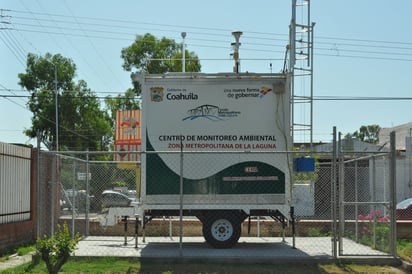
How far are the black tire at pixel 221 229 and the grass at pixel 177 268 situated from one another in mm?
1317

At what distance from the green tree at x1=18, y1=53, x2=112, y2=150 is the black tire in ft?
117

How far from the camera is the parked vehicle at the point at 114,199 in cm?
1511

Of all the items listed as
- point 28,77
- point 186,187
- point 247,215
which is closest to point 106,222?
point 186,187

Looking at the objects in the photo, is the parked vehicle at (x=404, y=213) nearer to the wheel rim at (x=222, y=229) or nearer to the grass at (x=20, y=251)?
the wheel rim at (x=222, y=229)

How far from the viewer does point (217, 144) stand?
1224cm

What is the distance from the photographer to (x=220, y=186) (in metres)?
12.2

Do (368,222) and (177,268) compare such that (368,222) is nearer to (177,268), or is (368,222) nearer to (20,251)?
(177,268)

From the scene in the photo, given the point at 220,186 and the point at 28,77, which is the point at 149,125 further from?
the point at 28,77

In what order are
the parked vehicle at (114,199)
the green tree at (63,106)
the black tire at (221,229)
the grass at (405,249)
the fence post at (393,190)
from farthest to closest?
the green tree at (63,106), the parked vehicle at (114,199), the black tire at (221,229), the grass at (405,249), the fence post at (393,190)

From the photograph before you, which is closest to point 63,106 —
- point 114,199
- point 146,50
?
point 146,50

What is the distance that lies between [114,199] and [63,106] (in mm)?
35338

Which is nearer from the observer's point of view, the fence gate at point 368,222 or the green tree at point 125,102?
the fence gate at point 368,222

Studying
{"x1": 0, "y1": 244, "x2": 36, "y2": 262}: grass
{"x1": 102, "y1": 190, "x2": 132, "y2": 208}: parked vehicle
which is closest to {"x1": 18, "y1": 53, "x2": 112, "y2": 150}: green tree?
{"x1": 102, "y1": 190, "x2": 132, "y2": 208}: parked vehicle

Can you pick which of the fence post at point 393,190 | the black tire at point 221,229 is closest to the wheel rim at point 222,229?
the black tire at point 221,229
